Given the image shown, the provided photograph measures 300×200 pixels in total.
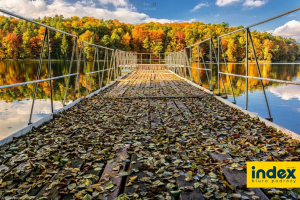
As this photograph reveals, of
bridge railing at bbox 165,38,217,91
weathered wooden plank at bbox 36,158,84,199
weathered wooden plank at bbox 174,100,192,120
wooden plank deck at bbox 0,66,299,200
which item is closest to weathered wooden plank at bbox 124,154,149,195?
wooden plank deck at bbox 0,66,299,200

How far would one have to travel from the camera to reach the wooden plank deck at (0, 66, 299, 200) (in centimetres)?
154

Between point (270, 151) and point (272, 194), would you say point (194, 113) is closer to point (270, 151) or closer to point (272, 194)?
point (270, 151)

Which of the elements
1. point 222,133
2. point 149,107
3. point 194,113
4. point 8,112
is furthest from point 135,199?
point 8,112

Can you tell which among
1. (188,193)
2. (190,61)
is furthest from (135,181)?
(190,61)

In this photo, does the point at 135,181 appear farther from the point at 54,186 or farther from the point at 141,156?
the point at 54,186

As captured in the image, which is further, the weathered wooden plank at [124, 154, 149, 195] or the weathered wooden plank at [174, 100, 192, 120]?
the weathered wooden plank at [174, 100, 192, 120]

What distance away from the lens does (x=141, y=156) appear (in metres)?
2.10

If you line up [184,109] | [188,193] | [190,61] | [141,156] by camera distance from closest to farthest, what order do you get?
[188,193] < [141,156] < [184,109] < [190,61]

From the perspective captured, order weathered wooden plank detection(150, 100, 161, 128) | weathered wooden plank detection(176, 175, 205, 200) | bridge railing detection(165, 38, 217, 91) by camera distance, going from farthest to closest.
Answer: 1. bridge railing detection(165, 38, 217, 91)
2. weathered wooden plank detection(150, 100, 161, 128)
3. weathered wooden plank detection(176, 175, 205, 200)

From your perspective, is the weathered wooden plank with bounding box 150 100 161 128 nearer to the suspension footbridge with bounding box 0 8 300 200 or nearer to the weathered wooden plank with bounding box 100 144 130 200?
the suspension footbridge with bounding box 0 8 300 200

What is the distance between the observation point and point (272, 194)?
4.86 feet

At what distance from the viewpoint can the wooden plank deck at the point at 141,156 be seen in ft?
5.06

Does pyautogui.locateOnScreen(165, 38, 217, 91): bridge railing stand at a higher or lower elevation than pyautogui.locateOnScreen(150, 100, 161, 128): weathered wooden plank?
higher

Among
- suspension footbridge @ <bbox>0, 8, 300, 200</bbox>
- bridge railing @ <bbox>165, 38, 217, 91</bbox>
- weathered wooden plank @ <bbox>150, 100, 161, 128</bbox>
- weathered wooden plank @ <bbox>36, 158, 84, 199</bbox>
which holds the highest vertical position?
bridge railing @ <bbox>165, 38, 217, 91</bbox>
